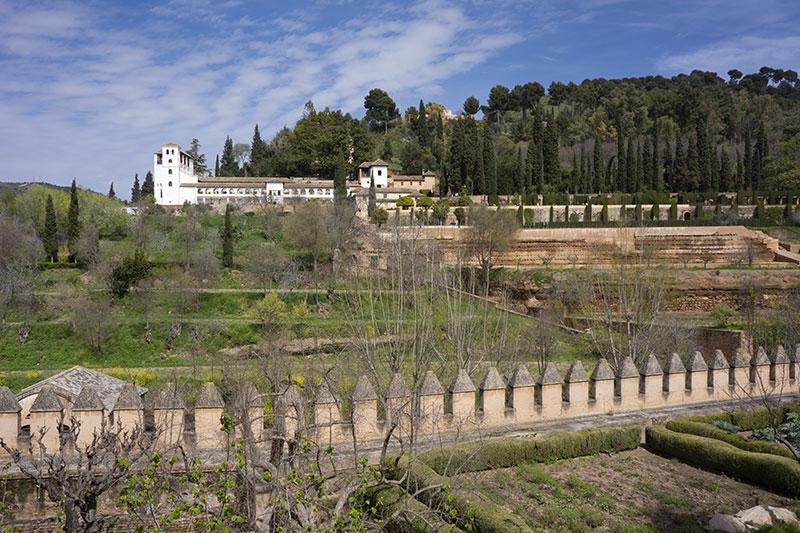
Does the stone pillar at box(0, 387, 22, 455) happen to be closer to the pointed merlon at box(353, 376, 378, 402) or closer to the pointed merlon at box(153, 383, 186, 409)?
the pointed merlon at box(153, 383, 186, 409)

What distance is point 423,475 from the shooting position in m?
7.86

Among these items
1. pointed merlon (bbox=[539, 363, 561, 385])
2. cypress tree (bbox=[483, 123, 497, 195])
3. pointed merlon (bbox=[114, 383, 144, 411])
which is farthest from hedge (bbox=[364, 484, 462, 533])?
cypress tree (bbox=[483, 123, 497, 195])

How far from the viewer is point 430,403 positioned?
10094 mm

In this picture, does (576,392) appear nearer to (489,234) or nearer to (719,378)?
(719,378)

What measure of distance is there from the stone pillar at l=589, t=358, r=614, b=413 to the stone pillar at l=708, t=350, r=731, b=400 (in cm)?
297

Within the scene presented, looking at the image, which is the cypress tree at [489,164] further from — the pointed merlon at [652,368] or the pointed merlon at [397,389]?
the pointed merlon at [397,389]

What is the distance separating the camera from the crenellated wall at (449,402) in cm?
835

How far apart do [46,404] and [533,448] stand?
7.56 metres

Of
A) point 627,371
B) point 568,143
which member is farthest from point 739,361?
point 568,143

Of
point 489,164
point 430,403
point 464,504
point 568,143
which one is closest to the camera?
point 464,504

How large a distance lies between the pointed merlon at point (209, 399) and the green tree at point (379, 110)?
106 metres

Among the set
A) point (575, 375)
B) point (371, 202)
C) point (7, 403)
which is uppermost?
point (371, 202)

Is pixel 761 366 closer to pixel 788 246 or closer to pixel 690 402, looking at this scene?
pixel 690 402

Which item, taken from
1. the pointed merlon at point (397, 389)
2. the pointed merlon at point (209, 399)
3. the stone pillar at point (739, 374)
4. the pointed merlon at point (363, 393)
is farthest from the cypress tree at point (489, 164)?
the pointed merlon at point (209, 399)
